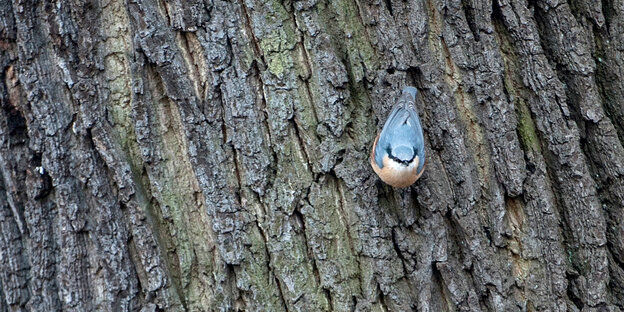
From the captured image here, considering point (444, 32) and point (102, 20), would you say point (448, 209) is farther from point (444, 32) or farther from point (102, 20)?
point (102, 20)

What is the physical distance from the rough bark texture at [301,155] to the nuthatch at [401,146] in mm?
55

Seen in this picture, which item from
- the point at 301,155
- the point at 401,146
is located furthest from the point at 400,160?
the point at 301,155

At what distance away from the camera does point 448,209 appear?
223 centimetres

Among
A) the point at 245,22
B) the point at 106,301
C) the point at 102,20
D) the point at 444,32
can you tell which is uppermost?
the point at 102,20

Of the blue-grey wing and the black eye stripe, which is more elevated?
the blue-grey wing

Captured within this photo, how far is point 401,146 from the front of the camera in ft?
7.33

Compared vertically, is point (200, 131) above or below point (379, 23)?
below

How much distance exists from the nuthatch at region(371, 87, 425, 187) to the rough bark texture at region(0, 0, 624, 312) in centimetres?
5

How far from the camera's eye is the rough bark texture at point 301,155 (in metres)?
2.20

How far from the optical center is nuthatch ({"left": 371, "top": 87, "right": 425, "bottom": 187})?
2135mm

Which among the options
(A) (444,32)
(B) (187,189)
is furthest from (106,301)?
(A) (444,32)

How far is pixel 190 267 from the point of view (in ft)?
7.55

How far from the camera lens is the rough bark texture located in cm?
220

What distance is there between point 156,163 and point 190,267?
0.42 meters
